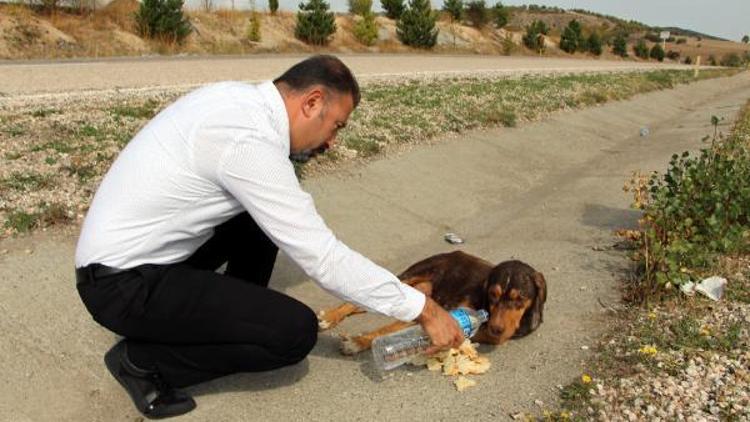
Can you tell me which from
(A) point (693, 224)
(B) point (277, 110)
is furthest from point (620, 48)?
(B) point (277, 110)

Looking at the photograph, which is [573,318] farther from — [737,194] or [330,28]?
[330,28]

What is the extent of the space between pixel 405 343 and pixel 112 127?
18.0ft

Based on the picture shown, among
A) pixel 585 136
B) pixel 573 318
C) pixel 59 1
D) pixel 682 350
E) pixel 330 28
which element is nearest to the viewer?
pixel 682 350

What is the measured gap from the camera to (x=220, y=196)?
2.96 metres

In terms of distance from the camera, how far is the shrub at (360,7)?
1566 inches

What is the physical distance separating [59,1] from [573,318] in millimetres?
28885

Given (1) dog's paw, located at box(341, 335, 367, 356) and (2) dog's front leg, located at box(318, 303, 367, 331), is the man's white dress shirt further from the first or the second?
(2) dog's front leg, located at box(318, 303, 367, 331)

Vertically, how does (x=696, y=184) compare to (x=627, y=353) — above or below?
above

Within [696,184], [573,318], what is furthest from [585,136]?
[573,318]

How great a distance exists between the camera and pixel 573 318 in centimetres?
453

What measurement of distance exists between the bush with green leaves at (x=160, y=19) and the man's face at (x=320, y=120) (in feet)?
85.7

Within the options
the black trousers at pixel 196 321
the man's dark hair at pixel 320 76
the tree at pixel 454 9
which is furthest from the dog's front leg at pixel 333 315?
the tree at pixel 454 9

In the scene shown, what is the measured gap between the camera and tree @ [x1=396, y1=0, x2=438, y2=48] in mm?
38500

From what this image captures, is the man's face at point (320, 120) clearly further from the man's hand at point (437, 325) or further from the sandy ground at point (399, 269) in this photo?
the sandy ground at point (399, 269)
